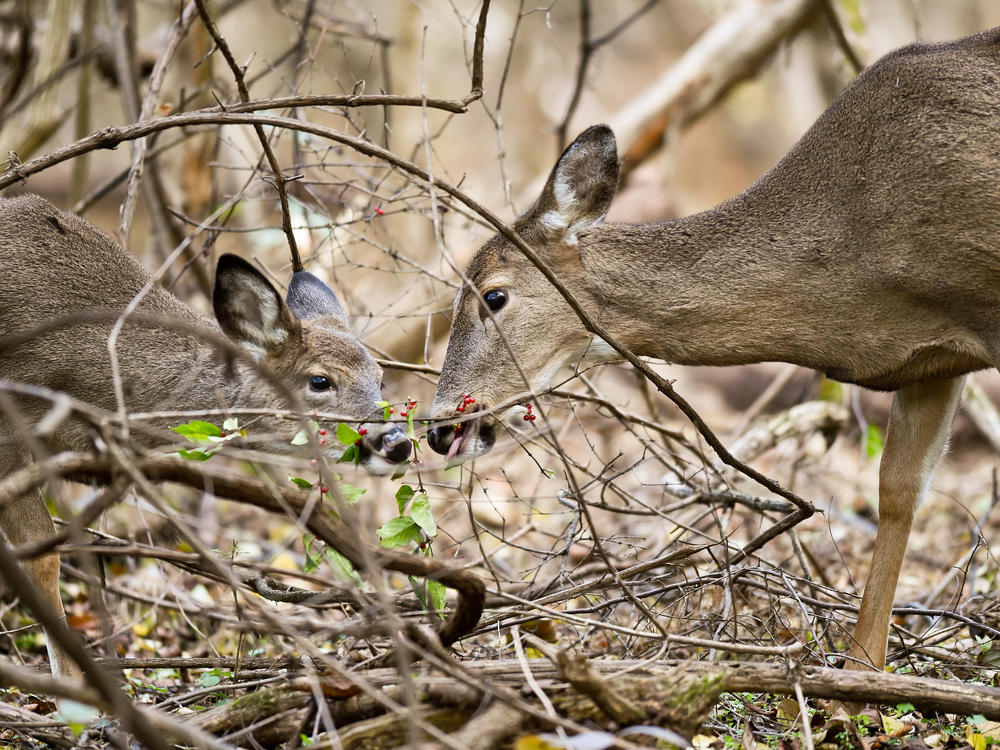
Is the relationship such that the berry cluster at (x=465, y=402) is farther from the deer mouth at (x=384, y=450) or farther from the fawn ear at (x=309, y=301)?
the fawn ear at (x=309, y=301)

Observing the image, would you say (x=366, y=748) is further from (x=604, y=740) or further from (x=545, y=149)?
(x=545, y=149)

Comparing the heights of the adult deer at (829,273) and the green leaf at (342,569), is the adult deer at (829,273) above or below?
above

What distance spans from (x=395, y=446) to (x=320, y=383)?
2.49 ft

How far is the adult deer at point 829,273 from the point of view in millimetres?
4668

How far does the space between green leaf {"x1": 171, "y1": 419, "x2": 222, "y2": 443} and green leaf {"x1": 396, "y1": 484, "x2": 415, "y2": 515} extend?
0.75m

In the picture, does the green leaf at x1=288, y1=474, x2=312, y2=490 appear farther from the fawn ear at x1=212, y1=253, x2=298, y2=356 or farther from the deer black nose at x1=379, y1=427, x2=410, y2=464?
the fawn ear at x1=212, y1=253, x2=298, y2=356

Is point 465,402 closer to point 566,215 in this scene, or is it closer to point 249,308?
point 566,215

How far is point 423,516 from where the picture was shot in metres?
4.25

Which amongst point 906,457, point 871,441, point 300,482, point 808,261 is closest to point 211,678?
point 300,482

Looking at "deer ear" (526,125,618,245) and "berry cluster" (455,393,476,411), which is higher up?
"deer ear" (526,125,618,245)

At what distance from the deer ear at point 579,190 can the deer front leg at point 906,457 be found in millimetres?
1775

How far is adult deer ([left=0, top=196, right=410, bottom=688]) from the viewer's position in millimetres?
5281

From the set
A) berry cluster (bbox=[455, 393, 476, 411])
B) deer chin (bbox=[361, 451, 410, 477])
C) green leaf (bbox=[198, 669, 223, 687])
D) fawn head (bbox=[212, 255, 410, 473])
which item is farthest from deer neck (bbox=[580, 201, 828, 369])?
green leaf (bbox=[198, 669, 223, 687])

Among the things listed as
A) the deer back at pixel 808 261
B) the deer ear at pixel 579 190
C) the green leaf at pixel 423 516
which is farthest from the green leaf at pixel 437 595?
the deer ear at pixel 579 190
